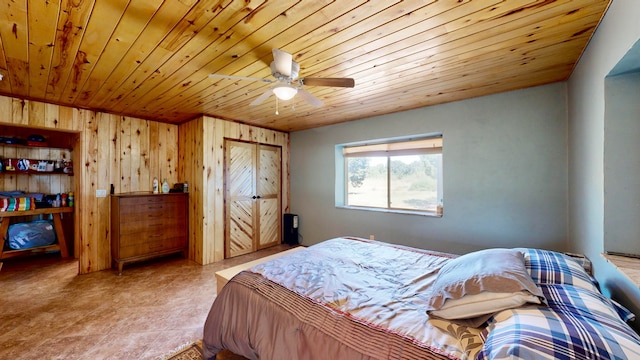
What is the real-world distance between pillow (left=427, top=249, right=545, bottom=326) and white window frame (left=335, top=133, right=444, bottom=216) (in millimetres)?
2149

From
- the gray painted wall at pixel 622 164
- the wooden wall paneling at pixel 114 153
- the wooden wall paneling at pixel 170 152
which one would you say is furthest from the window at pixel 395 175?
the wooden wall paneling at pixel 114 153

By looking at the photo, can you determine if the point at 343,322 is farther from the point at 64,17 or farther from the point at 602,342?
the point at 64,17

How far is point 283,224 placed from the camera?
16.5 ft

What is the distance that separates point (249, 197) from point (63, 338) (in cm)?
273

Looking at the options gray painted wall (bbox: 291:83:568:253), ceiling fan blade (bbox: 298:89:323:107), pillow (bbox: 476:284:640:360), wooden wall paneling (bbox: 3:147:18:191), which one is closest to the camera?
pillow (bbox: 476:284:640:360)

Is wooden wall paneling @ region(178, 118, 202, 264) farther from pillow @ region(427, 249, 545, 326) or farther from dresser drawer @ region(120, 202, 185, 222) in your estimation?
pillow @ region(427, 249, 545, 326)

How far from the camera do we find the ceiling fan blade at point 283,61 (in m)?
1.69

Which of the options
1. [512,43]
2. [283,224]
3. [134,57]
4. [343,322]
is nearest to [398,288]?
[343,322]

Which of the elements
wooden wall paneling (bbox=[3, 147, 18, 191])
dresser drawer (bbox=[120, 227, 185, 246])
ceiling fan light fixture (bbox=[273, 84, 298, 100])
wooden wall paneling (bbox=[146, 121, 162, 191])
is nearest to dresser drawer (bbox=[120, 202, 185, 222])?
dresser drawer (bbox=[120, 227, 185, 246])

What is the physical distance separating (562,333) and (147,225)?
14.2 ft

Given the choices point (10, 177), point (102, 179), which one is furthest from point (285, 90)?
point (10, 177)

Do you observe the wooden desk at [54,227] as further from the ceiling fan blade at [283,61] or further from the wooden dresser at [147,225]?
the ceiling fan blade at [283,61]

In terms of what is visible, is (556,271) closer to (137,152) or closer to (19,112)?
(137,152)

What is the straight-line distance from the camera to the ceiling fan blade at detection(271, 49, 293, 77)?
1694 millimetres
